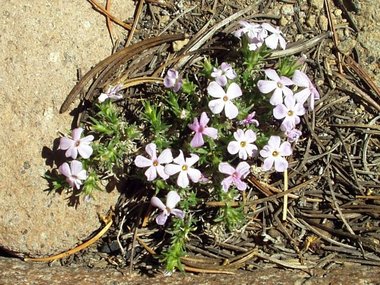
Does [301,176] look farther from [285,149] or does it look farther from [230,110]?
[230,110]

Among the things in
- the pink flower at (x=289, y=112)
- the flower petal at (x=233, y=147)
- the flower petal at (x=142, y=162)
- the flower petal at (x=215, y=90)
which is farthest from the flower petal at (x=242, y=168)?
the flower petal at (x=142, y=162)

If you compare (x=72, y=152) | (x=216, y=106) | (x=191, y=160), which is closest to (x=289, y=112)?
(x=216, y=106)

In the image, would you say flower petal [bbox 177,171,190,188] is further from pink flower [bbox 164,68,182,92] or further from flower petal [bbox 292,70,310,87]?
flower petal [bbox 292,70,310,87]

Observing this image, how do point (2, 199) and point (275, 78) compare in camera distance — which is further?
point (2, 199)

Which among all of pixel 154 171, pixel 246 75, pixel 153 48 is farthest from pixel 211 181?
pixel 153 48

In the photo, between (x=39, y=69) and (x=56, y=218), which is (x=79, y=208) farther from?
(x=39, y=69)

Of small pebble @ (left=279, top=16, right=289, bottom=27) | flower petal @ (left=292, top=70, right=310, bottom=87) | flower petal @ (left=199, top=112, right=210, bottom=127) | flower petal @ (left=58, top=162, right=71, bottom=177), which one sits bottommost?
flower petal @ (left=58, top=162, right=71, bottom=177)

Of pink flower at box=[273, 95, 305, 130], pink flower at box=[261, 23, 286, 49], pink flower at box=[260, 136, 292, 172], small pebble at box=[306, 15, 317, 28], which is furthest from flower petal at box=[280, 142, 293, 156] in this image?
small pebble at box=[306, 15, 317, 28]

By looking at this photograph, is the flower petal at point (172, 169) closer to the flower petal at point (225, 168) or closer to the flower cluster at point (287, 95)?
the flower petal at point (225, 168)
